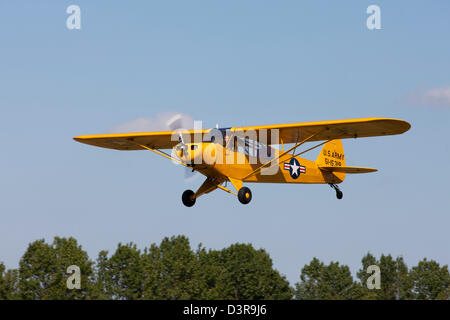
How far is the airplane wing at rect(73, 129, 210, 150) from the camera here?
2474 cm

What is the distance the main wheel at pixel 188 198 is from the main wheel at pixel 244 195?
1742 mm

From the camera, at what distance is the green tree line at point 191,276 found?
72250mm

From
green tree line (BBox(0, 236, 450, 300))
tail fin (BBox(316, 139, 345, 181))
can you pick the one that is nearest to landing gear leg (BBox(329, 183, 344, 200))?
tail fin (BBox(316, 139, 345, 181))

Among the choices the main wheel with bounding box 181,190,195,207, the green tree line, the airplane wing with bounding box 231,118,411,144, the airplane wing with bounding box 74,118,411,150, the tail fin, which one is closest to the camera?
the airplane wing with bounding box 231,118,411,144

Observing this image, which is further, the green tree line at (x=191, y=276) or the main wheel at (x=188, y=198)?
the green tree line at (x=191, y=276)

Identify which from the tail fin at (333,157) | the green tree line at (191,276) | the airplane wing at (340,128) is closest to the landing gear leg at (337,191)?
the tail fin at (333,157)

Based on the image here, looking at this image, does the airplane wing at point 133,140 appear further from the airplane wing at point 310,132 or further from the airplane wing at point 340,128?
the airplane wing at point 340,128

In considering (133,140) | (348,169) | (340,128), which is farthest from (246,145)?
(348,169)

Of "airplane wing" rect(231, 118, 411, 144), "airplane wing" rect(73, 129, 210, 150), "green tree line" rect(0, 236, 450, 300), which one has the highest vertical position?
"airplane wing" rect(73, 129, 210, 150)

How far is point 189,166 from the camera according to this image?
21.9 m

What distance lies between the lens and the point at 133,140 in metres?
25.7

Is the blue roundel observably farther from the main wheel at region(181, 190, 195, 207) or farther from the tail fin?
the main wheel at region(181, 190, 195, 207)
